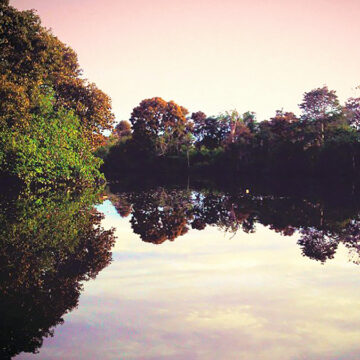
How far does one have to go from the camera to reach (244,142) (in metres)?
64.8

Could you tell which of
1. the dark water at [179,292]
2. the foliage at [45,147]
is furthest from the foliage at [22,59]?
the dark water at [179,292]

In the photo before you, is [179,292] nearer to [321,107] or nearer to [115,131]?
[115,131]

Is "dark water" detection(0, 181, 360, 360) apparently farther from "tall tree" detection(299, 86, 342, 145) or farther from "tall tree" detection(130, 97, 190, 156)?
"tall tree" detection(130, 97, 190, 156)

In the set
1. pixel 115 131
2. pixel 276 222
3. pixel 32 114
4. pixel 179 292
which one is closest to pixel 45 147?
pixel 32 114

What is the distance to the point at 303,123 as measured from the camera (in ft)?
174

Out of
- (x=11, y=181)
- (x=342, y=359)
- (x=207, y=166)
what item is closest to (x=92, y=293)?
(x=342, y=359)

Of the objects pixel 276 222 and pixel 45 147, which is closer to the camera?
pixel 276 222

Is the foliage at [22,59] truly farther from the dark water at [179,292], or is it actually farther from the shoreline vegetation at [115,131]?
the dark water at [179,292]

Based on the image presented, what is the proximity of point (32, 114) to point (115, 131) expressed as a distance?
Result: 38.2 ft

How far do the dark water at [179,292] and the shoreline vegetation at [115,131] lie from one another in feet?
46.5

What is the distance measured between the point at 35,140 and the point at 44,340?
74.4 ft

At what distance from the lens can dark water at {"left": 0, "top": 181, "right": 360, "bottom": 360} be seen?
13.9 feet

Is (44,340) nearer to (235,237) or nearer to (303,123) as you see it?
(235,237)

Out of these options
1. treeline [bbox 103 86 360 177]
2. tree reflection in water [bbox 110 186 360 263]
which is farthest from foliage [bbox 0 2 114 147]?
treeline [bbox 103 86 360 177]
